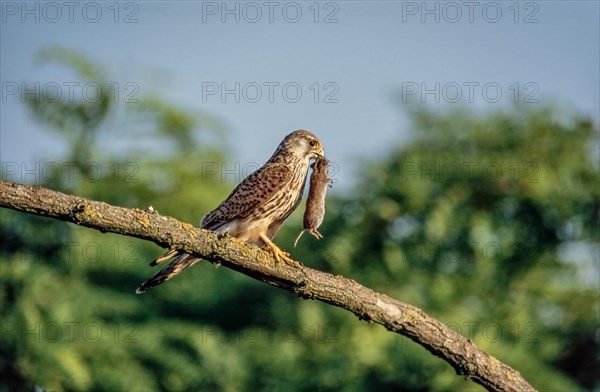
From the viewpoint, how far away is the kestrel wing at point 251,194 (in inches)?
257

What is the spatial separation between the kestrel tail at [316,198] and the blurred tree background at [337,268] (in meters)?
5.68

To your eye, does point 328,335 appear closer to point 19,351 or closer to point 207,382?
point 207,382

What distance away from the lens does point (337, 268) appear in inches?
533

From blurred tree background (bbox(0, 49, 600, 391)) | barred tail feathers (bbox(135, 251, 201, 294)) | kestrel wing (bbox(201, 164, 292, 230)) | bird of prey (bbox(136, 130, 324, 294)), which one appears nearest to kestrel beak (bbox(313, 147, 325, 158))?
bird of prey (bbox(136, 130, 324, 294))

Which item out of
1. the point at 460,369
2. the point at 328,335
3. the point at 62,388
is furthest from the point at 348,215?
the point at 460,369

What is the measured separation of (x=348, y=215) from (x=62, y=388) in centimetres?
519

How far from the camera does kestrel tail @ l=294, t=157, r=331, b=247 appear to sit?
583 centimetres

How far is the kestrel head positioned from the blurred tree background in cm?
520

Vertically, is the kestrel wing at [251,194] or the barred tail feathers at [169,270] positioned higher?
the kestrel wing at [251,194]
